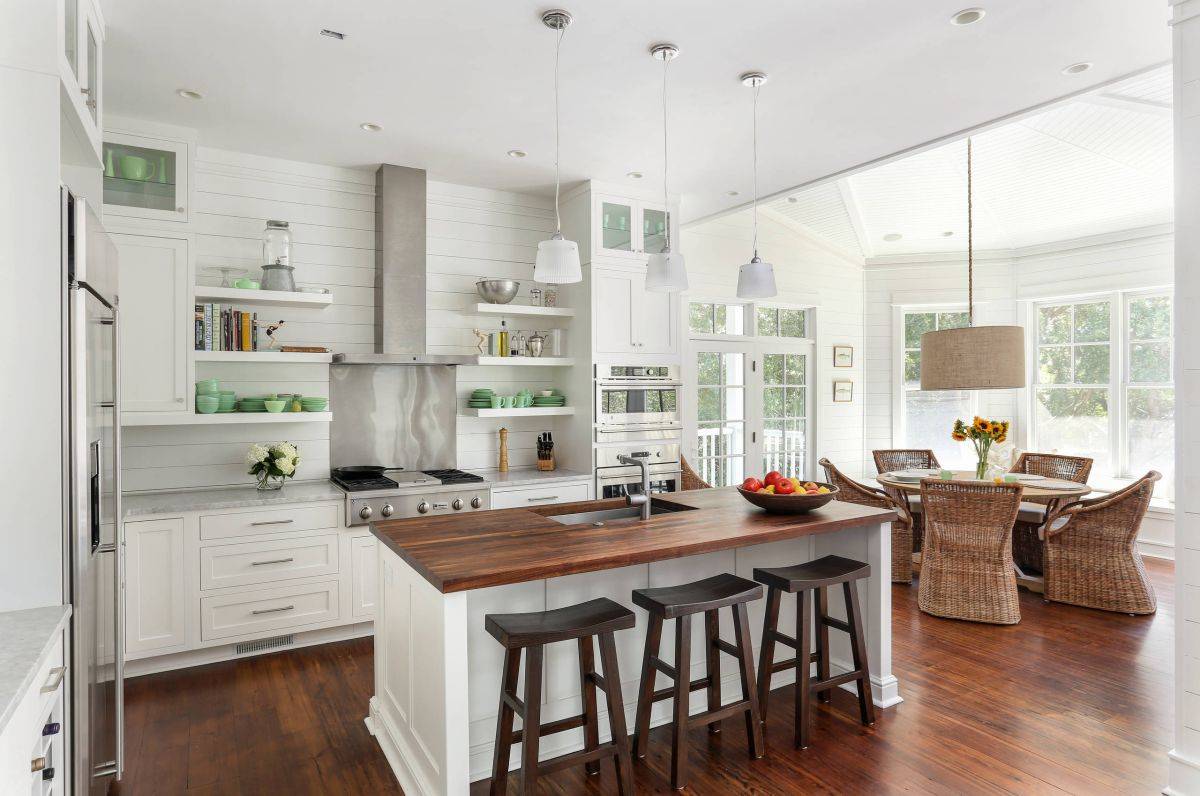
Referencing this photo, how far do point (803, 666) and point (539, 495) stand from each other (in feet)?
7.25

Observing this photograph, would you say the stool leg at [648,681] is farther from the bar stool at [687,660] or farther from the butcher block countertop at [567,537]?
the butcher block countertop at [567,537]

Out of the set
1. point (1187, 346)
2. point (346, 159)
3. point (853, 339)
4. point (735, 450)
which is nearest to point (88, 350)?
point (346, 159)

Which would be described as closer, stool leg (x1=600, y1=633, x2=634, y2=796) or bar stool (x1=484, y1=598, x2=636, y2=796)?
bar stool (x1=484, y1=598, x2=636, y2=796)

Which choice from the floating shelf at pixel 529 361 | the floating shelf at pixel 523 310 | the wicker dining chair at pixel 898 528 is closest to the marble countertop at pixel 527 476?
the floating shelf at pixel 529 361

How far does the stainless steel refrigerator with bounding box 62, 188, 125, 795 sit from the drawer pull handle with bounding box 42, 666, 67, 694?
0.43 ft

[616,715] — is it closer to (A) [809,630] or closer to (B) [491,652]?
(B) [491,652]

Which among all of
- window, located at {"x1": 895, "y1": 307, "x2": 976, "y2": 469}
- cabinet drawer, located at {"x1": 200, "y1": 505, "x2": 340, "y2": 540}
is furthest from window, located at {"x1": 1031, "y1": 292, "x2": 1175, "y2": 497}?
cabinet drawer, located at {"x1": 200, "y1": 505, "x2": 340, "y2": 540}

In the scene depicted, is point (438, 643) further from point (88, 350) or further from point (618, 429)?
point (618, 429)

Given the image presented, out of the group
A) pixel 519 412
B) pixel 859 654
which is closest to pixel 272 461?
pixel 519 412

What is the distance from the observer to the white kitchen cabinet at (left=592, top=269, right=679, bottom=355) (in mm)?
4887

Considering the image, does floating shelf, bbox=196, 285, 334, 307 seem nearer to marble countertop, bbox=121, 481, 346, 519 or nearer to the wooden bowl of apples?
marble countertop, bbox=121, 481, 346, 519

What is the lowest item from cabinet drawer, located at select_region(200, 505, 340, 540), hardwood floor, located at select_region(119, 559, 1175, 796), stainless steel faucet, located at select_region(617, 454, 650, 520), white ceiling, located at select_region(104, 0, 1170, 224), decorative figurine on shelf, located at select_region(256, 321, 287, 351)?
hardwood floor, located at select_region(119, 559, 1175, 796)

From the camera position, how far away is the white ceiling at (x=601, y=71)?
8.94ft

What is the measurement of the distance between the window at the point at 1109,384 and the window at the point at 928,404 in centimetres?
64
